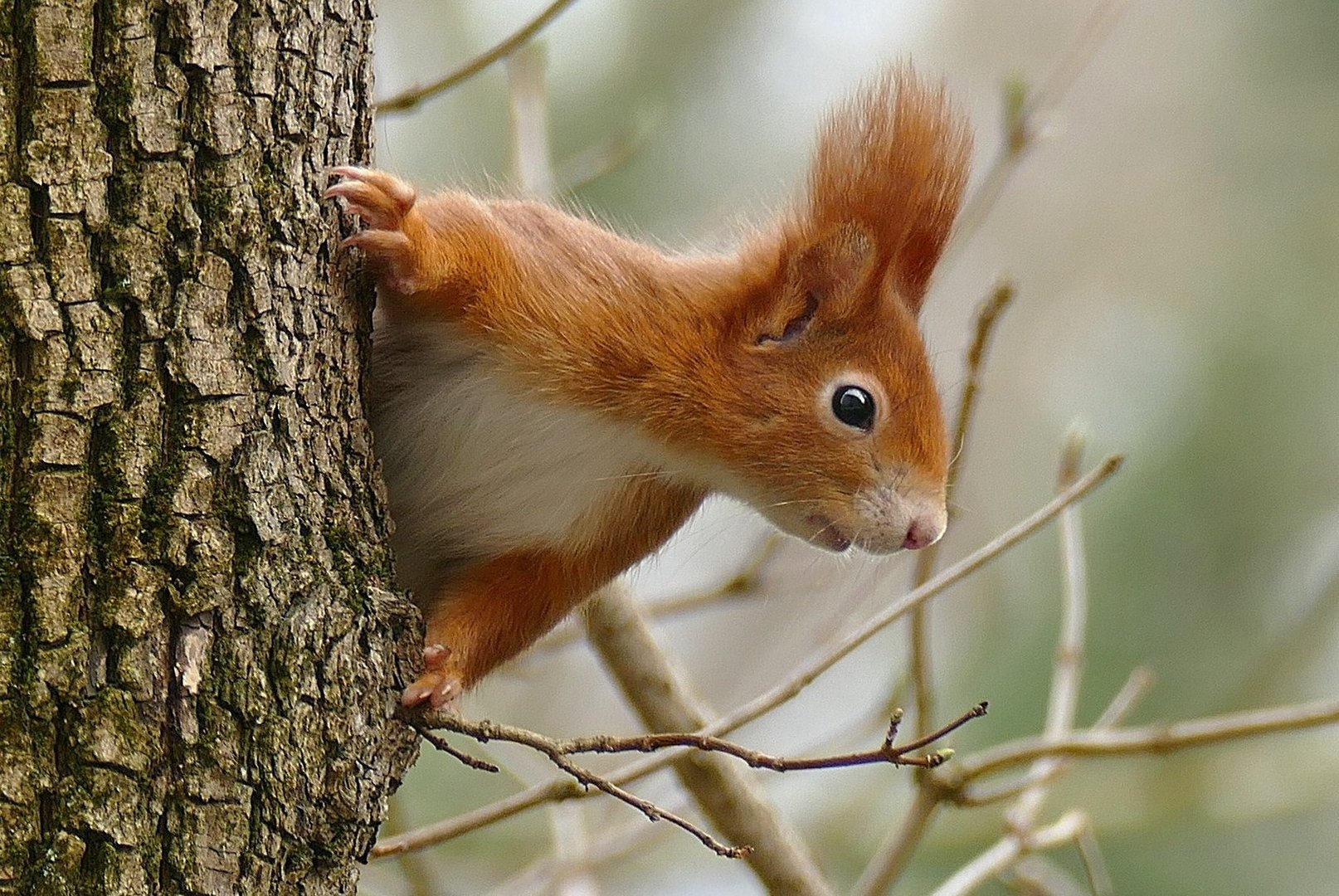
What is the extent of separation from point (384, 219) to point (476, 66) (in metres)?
0.64

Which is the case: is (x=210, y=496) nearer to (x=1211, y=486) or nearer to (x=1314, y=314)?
(x=1211, y=486)

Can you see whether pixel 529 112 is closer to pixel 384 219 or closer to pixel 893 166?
pixel 893 166

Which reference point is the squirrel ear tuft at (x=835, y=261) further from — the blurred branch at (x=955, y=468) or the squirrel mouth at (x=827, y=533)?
the squirrel mouth at (x=827, y=533)

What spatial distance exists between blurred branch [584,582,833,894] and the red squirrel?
29 cm

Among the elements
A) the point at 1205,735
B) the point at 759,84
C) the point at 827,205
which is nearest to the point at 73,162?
the point at 827,205

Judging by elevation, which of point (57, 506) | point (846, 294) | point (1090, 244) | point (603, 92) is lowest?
point (57, 506)

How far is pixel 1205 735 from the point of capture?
2352 millimetres

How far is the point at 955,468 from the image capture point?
2.49m

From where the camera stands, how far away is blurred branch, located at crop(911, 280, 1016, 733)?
7.35ft

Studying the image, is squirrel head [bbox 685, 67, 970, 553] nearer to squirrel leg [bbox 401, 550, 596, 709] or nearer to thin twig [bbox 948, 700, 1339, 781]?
squirrel leg [bbox 401, 550, 596, 709]

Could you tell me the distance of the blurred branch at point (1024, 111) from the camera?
282cm

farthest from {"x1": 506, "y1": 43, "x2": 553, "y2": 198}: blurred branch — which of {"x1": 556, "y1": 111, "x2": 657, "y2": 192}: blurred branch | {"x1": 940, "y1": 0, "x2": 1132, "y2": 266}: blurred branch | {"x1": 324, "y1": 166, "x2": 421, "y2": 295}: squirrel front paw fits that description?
{"x1": 324, "y1": 166, "x2": 421, "y2": 295}: squirrel front paw

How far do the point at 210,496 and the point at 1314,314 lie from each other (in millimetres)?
5009

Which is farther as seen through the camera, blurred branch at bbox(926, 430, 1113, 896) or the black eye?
blurred branch at bbox(926, 430, 1113, 896)
